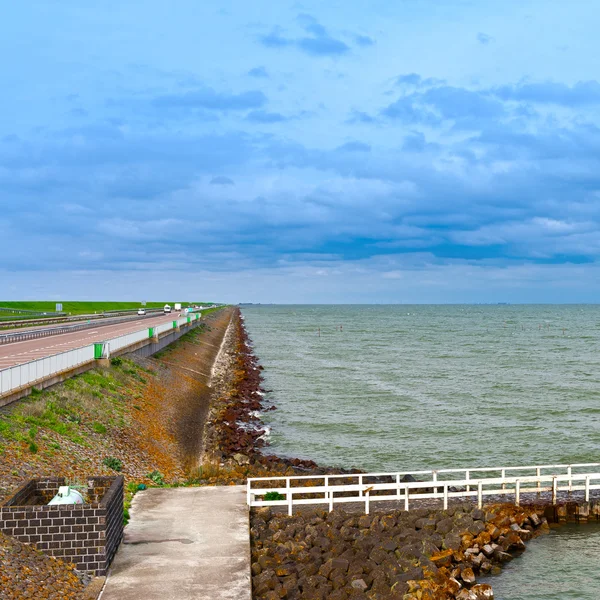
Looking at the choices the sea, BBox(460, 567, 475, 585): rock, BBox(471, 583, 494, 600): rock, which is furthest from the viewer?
the sea

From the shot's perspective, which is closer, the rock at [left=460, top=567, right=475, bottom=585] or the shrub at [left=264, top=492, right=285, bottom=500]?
the rock at [left=460, top=567, right=475, bottom=585]

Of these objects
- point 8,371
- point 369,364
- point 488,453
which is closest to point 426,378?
point 369,364

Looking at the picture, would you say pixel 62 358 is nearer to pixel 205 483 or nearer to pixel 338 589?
pixel 205 483

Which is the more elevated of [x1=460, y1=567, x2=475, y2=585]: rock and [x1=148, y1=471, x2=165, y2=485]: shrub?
[x1=148, y1=471, x2=165, y2=485]: shrub

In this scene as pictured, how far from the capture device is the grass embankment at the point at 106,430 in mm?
20719

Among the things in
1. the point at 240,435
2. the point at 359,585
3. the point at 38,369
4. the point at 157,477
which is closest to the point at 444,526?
the point at 359,585

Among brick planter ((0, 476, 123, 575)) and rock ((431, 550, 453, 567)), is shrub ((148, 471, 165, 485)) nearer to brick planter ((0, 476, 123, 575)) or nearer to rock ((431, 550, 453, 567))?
brick planter ((0, 476, 123, 575))

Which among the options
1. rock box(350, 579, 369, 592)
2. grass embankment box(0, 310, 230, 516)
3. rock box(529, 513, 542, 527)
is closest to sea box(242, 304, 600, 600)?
rock box(529, 513, 542, 527)

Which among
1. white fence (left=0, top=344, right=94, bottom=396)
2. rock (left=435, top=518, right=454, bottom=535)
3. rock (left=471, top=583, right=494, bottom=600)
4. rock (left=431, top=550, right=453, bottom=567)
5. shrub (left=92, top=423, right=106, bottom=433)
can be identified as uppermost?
white fence (left=0, top=344, right=94, bottom=396)

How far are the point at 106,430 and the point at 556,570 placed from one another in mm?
17415

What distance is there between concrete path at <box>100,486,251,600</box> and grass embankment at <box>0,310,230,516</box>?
237cm

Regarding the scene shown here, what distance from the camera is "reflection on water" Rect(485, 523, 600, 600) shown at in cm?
1683

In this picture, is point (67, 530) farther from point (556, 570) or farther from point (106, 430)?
point (106, 430)

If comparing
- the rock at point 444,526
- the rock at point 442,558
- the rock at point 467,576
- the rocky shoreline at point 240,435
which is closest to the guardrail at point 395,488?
the rock at point 444,526
